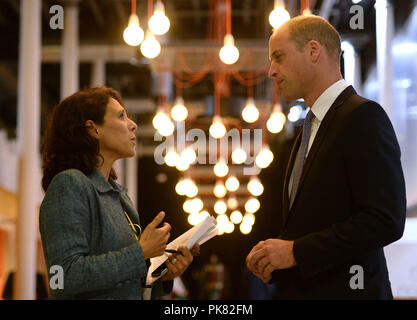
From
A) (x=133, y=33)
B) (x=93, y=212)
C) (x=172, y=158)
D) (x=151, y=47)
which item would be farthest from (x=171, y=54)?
(x=93, y=212)

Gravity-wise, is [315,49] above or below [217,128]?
below

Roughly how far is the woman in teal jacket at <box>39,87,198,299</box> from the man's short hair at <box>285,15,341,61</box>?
572 millimetres

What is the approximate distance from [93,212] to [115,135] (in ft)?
0.96

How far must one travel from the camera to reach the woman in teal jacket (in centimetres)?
193

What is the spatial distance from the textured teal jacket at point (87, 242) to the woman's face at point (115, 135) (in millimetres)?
144

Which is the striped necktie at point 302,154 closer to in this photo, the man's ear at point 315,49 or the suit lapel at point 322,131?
the suit lapel at point 322,131

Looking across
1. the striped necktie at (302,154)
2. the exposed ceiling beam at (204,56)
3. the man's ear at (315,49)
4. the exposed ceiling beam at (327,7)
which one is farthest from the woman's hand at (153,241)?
the exposed ceiling beam at (327,7)

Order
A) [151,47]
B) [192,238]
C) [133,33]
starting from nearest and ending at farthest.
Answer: [192,238], [133,33], [151,47]

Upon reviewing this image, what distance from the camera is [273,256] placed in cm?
189

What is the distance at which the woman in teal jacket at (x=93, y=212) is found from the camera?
1.93m

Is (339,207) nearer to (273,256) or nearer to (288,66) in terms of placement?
(273,256)

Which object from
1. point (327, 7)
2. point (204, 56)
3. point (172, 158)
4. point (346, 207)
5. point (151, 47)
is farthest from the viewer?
point (172, 158)
